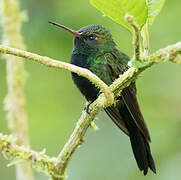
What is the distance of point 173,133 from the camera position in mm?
4211

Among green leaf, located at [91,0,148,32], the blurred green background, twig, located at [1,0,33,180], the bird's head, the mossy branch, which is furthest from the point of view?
the blurred green background

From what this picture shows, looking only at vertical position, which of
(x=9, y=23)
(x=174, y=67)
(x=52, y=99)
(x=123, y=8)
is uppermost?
(x=123, y=8)

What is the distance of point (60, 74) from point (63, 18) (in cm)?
92

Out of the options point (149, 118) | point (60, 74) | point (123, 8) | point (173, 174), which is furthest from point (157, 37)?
point (123, 8)

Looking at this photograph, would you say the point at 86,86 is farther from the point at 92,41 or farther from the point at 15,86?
the point at 15,86

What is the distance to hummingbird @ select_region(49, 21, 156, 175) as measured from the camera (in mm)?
3039

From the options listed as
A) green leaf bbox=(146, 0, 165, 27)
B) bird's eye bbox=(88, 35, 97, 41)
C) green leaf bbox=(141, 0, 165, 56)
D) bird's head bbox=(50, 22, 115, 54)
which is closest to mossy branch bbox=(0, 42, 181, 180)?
green leaf bbox=(141, 0, 165, 56)

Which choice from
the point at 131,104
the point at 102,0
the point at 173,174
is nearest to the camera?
the point at 102,0

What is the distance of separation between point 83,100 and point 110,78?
1539 mm

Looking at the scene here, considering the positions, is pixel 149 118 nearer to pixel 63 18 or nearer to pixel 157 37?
pixel 157 37

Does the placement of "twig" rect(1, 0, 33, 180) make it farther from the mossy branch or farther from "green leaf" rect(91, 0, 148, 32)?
"green leaf" rect(91, 0, 148, 32)

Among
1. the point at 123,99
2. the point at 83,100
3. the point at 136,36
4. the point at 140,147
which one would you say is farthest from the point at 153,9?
the point at 83,100

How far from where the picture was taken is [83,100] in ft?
15.3

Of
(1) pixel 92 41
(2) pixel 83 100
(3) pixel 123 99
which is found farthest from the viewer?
(2) pixel 83 100
